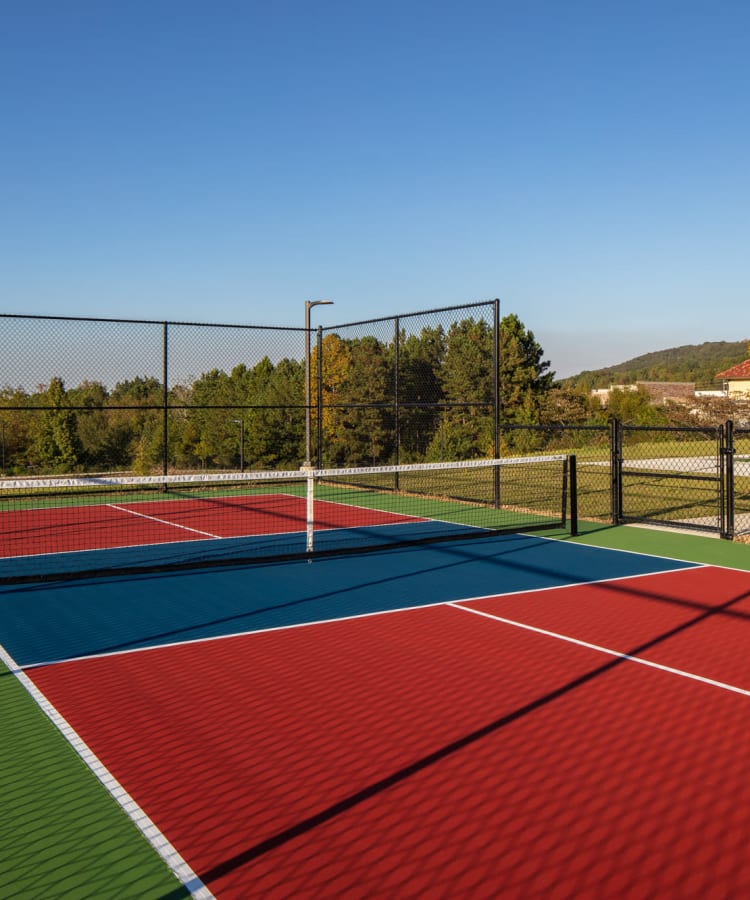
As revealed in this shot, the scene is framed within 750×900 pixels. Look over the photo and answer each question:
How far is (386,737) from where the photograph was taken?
4656 mm

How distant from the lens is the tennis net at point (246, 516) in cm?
997

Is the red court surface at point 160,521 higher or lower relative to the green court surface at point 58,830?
higher

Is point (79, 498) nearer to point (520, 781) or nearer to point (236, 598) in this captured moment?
point (236, 598)

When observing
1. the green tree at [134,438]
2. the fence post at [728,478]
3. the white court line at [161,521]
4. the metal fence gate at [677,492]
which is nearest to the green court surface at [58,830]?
the white court line at [161,521]

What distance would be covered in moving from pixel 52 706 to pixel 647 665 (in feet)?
13.2

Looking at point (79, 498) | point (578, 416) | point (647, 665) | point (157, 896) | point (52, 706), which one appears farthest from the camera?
point (578, 416)

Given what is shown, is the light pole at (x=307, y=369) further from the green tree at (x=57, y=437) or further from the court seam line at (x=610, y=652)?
the court seam line at (x=610, y=652)

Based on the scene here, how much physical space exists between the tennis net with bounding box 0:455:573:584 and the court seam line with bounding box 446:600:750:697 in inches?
104

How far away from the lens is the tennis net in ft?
32.7

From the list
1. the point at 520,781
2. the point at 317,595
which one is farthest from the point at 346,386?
the point at 520,781

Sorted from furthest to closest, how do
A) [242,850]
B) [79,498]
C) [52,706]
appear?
[79,498]
[52,706]
[242,850]

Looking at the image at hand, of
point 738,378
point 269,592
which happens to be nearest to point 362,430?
point 269,592

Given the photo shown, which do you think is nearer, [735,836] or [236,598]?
[735,836]

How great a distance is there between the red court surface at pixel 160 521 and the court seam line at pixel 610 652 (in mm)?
→ 5574
